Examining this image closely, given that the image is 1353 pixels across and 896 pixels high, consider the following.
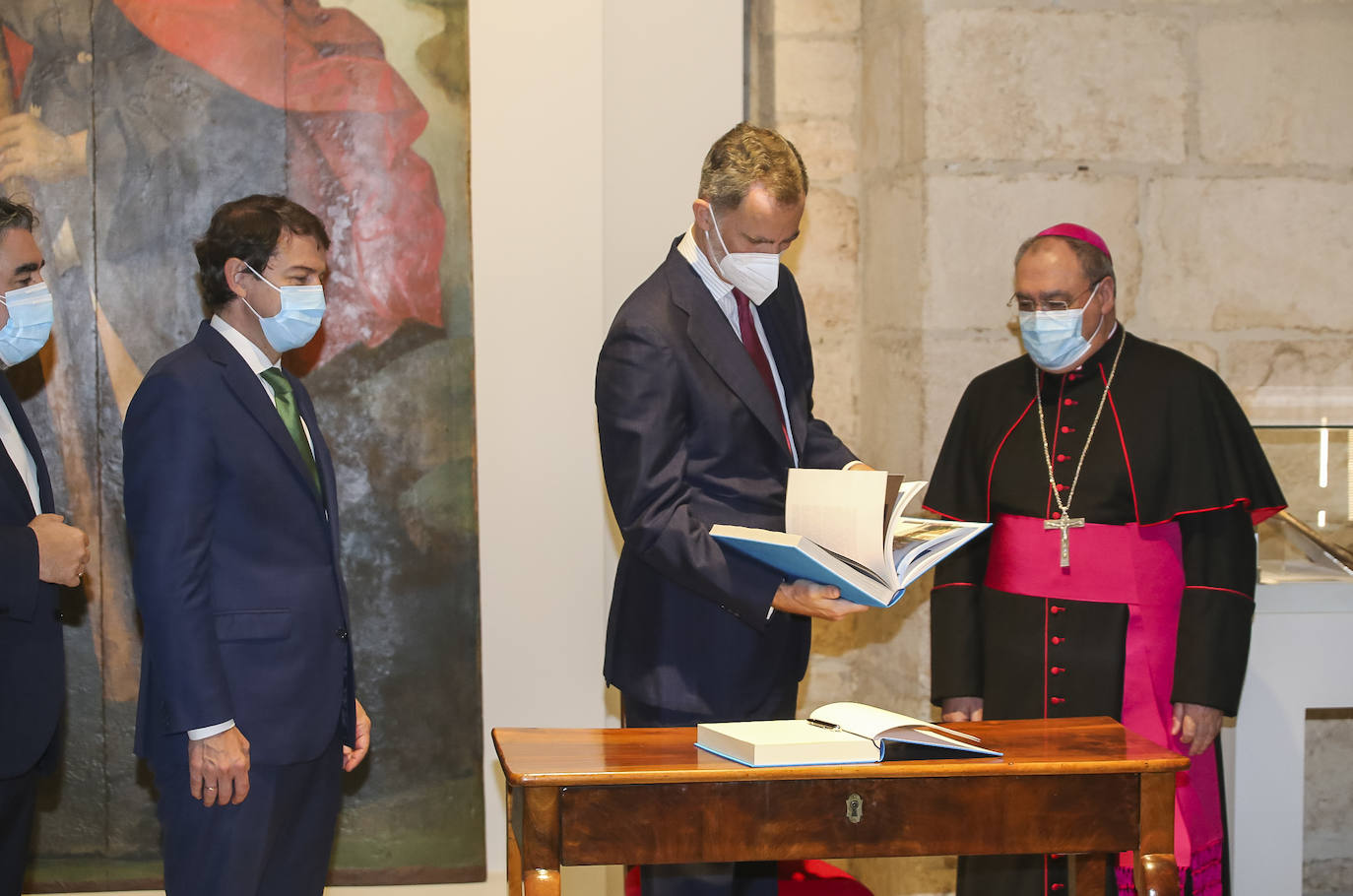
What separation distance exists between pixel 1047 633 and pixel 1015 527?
0.28 meters

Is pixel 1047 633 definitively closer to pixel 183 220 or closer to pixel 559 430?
pixel 559 430

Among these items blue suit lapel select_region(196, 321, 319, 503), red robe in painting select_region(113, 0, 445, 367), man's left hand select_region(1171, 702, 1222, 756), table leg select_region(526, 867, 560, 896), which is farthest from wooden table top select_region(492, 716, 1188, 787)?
red robe in painting select_region(113, 0, 445, 367)

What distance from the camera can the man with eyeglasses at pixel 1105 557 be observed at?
319 cm

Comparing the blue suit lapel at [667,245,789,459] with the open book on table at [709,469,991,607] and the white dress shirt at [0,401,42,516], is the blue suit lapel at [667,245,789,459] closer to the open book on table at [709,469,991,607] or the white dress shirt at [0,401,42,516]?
the open book on table at [709,469,991,607]

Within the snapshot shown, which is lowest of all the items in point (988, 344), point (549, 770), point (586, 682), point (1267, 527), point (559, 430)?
point (586, 682)

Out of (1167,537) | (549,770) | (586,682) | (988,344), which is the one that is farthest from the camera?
(586,682)

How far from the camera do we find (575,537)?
4.41 metres

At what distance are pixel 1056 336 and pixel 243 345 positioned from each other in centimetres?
198

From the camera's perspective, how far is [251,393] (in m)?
2.69

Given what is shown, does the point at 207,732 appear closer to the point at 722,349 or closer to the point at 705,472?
the point at 705,472

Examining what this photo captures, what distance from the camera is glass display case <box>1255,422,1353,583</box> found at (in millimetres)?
3549

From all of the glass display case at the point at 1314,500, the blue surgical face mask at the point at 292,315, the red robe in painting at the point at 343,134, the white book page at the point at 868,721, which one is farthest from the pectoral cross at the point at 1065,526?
the red robe in painting at the point at 343,134

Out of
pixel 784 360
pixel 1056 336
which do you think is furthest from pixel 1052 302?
pixel 784 360

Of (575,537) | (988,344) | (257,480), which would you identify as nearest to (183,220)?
(575,537)
